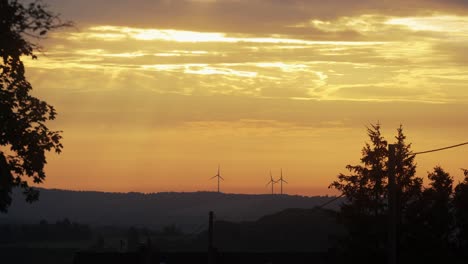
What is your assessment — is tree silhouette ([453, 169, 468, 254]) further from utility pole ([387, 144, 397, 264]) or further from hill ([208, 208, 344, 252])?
hill ([208, 208, 344, 252])

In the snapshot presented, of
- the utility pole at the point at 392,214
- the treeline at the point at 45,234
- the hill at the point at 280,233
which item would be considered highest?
the treeline at the point at 45,234

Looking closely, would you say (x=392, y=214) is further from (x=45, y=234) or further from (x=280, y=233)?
(x=45, y=234)

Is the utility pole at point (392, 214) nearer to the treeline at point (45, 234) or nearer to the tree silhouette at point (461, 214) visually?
the tree silhouette at point (461, 214)

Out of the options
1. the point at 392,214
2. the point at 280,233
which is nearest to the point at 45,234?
the point at 280,233

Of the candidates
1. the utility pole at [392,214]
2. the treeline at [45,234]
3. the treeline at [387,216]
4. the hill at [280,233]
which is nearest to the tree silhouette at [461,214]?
the treeline at [387,216]

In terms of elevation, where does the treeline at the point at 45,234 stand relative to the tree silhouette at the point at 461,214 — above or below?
above

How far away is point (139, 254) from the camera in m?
64.9

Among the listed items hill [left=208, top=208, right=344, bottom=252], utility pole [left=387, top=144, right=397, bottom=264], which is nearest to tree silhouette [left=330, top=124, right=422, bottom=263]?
utility pole [left=387, top=144, right=397, bottom=264]

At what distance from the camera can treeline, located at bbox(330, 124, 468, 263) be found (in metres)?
A: 55.1

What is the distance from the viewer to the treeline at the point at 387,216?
55.1 m

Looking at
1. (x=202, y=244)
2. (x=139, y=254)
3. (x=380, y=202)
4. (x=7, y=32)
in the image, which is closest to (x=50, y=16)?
(x=7, y=32)

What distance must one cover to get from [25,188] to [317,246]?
93372 mm

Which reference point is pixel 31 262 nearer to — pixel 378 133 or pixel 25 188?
pixel 378 133

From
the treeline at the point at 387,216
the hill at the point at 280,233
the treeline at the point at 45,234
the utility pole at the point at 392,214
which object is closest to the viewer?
the utility pole at the point at 392,214
